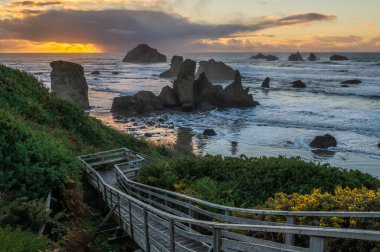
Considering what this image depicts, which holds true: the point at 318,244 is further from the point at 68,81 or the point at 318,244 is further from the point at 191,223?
the point at 68,81

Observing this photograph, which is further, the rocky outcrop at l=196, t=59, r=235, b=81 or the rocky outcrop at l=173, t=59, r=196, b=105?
the rocky outcrop at l=196, t=59, r=235, b=81

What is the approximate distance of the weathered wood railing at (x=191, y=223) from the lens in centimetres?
498

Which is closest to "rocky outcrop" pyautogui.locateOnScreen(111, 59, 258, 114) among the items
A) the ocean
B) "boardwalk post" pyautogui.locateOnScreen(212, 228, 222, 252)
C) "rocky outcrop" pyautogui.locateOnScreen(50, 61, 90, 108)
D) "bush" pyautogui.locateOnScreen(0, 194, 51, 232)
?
the ocean

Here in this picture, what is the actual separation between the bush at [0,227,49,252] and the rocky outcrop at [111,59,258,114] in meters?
49.8

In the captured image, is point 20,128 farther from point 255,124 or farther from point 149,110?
point 149,110

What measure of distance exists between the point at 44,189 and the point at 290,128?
3596 cm

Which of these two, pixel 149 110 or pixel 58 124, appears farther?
pixel 149 110

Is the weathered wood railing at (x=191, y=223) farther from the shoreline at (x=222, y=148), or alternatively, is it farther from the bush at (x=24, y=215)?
the shoreline at (x=222, y=148)

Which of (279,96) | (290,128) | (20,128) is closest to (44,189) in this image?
(20,128)

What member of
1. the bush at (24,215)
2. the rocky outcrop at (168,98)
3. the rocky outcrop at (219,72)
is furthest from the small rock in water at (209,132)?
the rocky outcrop at (219,72)

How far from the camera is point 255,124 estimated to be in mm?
47812

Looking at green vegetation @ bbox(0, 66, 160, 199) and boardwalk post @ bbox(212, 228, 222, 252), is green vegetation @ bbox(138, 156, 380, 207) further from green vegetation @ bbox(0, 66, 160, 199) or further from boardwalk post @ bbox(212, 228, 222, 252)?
boardwalk post @ bbox(212, 228, 222, 252)

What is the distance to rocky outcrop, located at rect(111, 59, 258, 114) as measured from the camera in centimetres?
5881

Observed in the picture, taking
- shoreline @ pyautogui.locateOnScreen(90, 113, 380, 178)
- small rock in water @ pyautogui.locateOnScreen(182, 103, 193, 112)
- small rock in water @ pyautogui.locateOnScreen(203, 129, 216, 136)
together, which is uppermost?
small rock in water @ pyautogui.locateOnScreen(182, 103, 193, 112)
